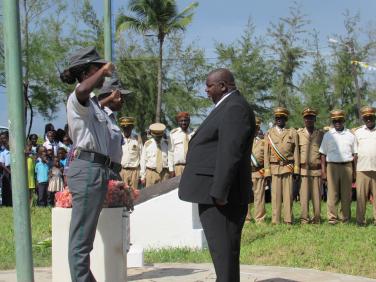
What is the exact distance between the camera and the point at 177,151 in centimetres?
1303

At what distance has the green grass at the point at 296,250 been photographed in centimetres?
763

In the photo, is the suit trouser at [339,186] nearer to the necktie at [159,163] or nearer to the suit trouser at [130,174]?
the necktie at [159,163]

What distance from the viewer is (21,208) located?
504 centimetres

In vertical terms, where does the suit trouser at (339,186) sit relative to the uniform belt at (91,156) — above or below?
below

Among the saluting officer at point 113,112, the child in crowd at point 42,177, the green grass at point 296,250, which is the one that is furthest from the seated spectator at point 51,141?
the saluting officer at point 113,112

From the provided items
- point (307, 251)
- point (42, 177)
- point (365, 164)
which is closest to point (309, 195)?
point (365, 164)

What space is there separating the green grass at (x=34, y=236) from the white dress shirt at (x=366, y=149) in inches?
195

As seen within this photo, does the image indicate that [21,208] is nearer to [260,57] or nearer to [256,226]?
[256,226]

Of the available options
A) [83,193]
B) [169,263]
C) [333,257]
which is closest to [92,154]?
[83,193]

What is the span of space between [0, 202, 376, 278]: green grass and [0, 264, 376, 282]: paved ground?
0.52 metres

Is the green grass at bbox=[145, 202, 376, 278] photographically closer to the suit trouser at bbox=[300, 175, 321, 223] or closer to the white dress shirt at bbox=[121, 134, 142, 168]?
the suit trouser at bbox=[300, 175, 321, 223]

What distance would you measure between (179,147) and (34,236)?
3.72 meters

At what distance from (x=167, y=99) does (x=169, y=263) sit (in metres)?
25.1

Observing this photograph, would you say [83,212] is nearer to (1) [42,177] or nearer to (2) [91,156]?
(2) [91,156]
